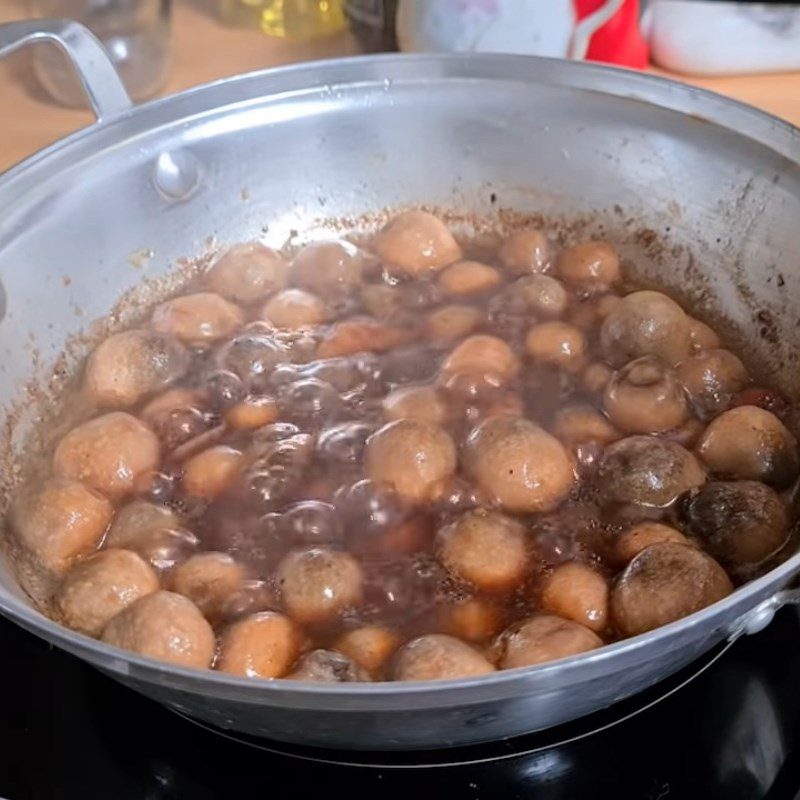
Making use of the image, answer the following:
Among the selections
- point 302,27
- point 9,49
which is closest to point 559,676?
point 9,49

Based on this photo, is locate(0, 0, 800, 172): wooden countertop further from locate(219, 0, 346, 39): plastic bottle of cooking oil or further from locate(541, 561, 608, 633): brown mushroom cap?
locate(541, 561, 608, 633): brown mushroom cap

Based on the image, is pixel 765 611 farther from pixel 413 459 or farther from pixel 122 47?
pixel 122 47

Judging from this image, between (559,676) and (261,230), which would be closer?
(559,676)

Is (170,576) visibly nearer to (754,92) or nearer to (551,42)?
(551,42)

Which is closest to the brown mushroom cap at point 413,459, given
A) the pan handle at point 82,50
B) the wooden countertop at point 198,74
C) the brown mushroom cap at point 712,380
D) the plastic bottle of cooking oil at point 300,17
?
the brown mushroom cap at point 712,380

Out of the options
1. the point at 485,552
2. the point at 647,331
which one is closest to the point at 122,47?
the point at 647,331

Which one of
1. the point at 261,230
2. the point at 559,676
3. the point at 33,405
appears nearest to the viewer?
Result: the point at 559,676
